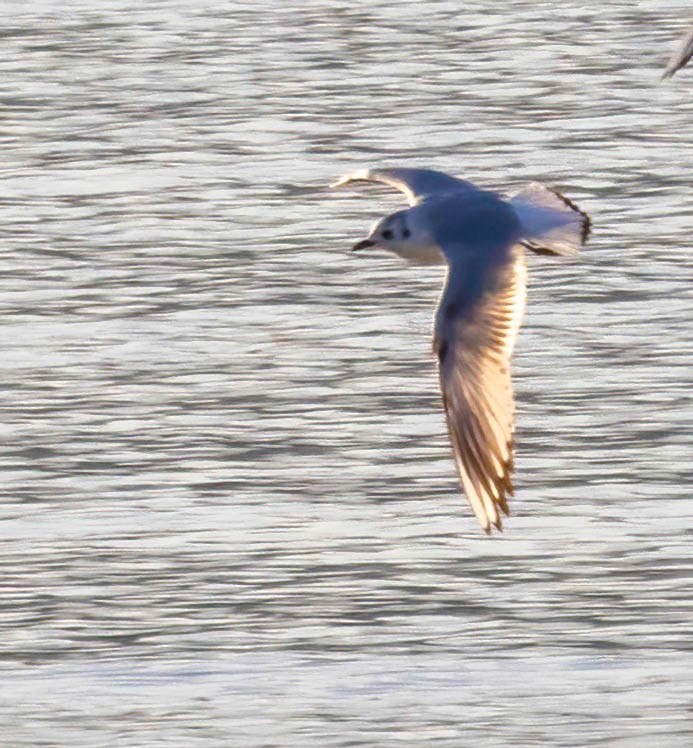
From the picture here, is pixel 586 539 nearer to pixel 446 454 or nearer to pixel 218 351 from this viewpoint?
pixel 446 454

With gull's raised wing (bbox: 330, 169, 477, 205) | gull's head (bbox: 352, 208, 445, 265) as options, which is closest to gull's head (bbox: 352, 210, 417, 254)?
gull's head (bbox: 352, 208, 445, 265)

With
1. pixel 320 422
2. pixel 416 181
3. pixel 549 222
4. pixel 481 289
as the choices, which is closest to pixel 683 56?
pixel 549 222

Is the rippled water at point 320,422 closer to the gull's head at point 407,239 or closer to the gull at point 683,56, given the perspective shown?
the gull's head at point 407,239

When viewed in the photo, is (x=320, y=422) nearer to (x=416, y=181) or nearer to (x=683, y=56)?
(x=416, y=181)

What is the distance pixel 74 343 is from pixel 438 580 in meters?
2.80

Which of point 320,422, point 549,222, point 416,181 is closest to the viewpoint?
point 549,222

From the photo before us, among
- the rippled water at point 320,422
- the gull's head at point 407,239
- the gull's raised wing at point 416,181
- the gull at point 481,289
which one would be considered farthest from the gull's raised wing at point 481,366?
the rippled water at point 320,422

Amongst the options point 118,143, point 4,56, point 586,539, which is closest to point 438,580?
point 586,539

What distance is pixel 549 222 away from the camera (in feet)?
26.9

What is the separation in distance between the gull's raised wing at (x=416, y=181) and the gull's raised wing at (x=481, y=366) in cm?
56

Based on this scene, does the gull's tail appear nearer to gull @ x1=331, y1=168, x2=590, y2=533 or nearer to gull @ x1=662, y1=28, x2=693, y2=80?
gull @ x1=331, y1=168, x2=590, y2=533

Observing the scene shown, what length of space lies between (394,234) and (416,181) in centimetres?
41

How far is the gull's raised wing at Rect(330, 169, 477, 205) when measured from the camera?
8727 mm

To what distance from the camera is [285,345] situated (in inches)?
462
